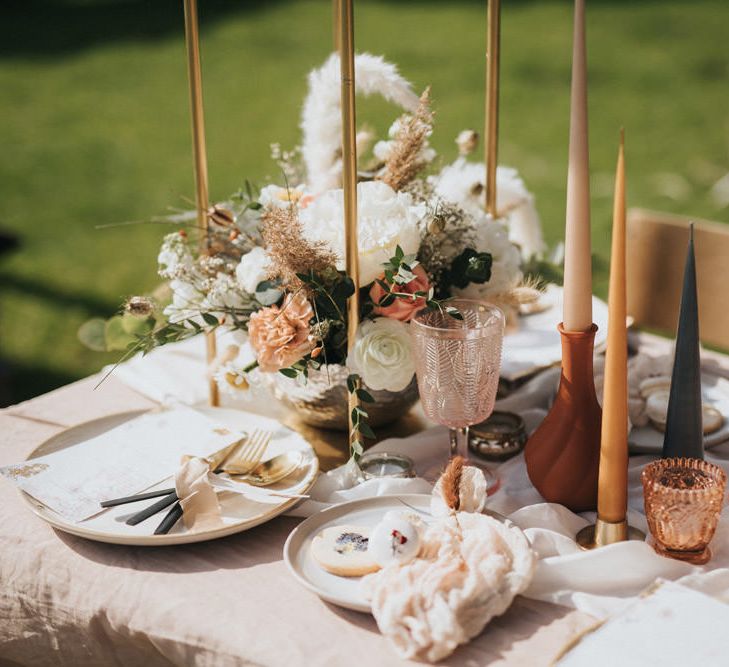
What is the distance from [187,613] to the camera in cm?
97

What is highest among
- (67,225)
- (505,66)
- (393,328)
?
(505,66)

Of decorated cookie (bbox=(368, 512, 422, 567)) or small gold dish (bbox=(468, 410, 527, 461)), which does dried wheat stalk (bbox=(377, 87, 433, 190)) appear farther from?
decorated cookie (bbox=(368, 512, 422, 567))

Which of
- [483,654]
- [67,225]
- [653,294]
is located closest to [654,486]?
[483,654]

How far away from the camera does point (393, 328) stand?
1.18m

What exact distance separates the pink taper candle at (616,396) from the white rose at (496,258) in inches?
13.2

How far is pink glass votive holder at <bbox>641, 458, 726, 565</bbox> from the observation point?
0.99m

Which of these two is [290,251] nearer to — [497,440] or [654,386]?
[497,440]

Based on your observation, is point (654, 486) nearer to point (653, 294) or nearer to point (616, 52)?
point (653, 294)

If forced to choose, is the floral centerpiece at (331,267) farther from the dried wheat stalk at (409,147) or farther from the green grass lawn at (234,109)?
the green grass lawn at (234,109)

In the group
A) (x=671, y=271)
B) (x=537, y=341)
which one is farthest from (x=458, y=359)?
(x=671, y=271)

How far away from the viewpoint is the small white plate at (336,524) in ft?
3.13

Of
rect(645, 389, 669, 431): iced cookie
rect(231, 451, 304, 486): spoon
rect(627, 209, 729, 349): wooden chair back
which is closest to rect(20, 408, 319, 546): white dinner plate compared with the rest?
rect(231, 451, 304, 486): spoon

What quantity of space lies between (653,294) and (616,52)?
4.93 metres

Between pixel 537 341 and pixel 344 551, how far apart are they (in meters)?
0.71
